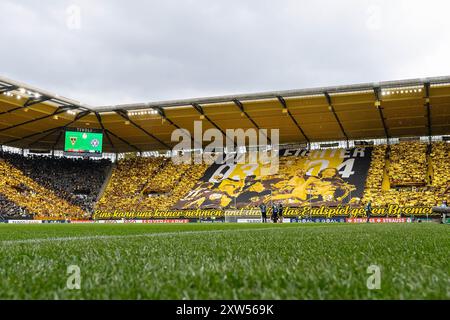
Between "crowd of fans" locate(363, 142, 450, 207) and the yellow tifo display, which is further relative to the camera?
the yellow tifo display

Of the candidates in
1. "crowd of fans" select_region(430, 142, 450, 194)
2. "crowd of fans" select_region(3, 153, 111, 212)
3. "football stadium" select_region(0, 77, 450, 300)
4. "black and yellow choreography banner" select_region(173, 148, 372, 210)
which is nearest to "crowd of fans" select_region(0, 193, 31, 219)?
"football stadium" select_region(0, 77, 450, 300)

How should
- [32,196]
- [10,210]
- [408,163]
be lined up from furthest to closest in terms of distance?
[32,196], [408,163], [10,210]

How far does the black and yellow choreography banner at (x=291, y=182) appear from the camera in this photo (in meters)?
33.9

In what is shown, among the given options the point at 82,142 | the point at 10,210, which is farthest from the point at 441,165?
the point at 10,210

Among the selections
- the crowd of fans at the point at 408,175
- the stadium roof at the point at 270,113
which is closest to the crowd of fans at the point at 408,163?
the crowd of fans at the point at 408,175

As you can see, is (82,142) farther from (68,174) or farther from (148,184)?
(68,174)

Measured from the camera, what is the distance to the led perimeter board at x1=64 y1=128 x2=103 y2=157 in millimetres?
34156

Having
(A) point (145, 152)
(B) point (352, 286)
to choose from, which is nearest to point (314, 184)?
(A) point (145, 152)

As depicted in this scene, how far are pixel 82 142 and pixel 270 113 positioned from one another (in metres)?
15.3

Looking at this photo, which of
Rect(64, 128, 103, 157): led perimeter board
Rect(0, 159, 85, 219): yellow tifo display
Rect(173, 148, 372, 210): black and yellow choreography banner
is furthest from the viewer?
Rect(0, 159, 85, 219): yellow tifo display

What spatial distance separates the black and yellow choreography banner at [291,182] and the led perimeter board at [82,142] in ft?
28.4

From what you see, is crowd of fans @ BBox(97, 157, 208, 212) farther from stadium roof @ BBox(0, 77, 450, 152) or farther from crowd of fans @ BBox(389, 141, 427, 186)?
crowd of fans @ BBox(389, 141, 427, 186)

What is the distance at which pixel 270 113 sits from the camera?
110 ft

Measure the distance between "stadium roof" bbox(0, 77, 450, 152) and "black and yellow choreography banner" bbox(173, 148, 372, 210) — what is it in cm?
231
